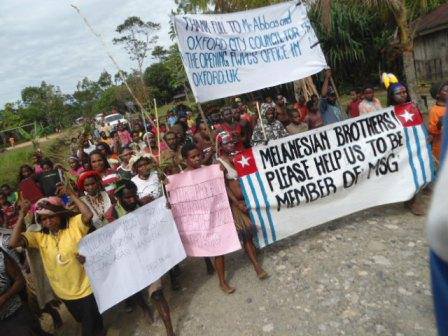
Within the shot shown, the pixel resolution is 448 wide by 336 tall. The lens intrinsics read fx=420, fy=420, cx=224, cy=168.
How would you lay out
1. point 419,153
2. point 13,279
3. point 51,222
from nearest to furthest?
point 13,279, point 51,222, point 419,153

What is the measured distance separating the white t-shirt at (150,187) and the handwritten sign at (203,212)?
0.29 meters

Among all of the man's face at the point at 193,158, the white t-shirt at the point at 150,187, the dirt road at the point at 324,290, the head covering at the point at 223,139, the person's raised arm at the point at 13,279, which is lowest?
the dirt road at the point at 324,290

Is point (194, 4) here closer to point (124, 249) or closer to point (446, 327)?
point (124, 249)

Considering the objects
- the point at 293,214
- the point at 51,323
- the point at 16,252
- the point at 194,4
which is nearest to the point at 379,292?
the point at 293,214

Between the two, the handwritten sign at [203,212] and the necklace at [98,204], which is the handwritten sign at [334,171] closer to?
the handwritten sign at [203,212]

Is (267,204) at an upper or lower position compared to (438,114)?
lower

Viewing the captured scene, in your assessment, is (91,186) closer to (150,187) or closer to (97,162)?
(150,187)

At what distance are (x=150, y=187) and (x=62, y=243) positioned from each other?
127 cm

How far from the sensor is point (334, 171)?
16.4 ft

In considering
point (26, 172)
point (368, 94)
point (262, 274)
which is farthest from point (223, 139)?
point (26, 172)

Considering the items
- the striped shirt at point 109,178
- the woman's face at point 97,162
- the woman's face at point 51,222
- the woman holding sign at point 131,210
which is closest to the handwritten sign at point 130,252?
the woman holding sign at point 131,210

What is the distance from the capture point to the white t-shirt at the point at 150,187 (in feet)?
15.5

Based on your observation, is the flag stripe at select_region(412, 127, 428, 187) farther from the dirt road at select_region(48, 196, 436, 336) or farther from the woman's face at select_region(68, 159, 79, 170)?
the woman's face at select_region(68, 159, 79, 170)

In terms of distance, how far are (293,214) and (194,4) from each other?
1588 centimetres
